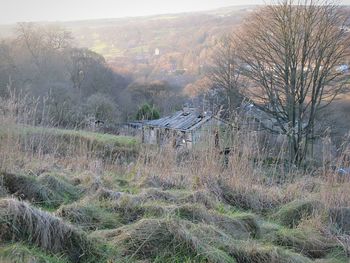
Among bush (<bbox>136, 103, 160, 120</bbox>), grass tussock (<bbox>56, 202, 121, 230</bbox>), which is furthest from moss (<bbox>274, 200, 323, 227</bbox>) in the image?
bush (<bbox>136, 103, 160, 120</bbox>)

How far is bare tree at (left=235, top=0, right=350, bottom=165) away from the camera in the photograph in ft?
57.2

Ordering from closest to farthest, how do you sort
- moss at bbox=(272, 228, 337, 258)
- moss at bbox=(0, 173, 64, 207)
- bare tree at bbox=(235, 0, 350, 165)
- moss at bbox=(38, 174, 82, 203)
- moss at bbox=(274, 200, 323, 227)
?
moss at bbox=(272, 228, 337, 258) → moss at bbox=(0, 173, 64, 207) → moss at bbox=(38, 174, 82, 203) → moss at bbox=(274, 200, 323, 227) → bare tree at bbox=(235, 0, 350, 165)


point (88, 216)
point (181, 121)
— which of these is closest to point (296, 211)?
point (88, 216)

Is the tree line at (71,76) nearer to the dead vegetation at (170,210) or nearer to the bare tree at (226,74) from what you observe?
the bare tree at (226,74)

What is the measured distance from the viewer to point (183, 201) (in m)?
4.86

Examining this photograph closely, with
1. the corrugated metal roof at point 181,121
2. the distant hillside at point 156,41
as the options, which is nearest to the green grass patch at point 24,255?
the corrugated metal roof at point 181,121

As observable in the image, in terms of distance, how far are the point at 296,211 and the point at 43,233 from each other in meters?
3.34

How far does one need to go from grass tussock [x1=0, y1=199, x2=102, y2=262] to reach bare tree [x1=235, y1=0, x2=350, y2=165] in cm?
1449

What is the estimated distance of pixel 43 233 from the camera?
3.09 metres

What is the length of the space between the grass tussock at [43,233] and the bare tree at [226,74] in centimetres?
1695

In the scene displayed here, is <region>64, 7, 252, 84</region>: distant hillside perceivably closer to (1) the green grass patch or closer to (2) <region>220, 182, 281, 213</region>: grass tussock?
(2) <region>220, 182, 281, 213</region>: grass tussock

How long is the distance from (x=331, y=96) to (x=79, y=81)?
26.6m

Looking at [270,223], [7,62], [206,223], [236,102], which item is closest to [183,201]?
[206,223]

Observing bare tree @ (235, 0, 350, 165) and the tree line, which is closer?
bare tree @ (235, 0, 350, 165)
